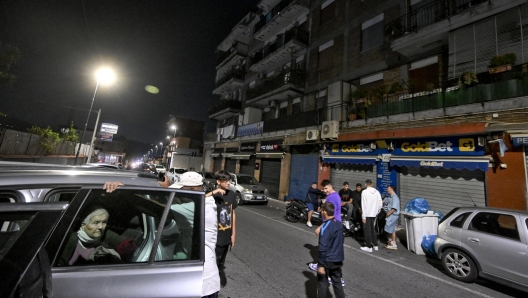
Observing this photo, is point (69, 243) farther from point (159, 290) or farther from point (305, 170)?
point (305, 170)

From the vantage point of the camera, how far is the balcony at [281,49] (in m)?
17.4

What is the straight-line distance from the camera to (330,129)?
12656 millimetres

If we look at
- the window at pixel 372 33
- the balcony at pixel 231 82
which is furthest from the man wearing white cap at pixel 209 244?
the balcony at pixel 231 82

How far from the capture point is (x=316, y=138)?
13.5 m

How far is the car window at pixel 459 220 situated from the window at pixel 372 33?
10904mm

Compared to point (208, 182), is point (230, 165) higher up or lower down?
higher up

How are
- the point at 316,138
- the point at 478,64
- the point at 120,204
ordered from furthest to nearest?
the point at 316,138, the point at 478,64, the point at 120,204

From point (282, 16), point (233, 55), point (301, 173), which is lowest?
point (301, 173)

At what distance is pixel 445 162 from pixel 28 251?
1127cm

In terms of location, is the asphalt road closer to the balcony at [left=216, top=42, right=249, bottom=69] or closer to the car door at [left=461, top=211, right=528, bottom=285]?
the car door at [left=461, top=211, right=528, bottom=285]

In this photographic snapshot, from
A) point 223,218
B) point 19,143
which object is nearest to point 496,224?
point 223,218

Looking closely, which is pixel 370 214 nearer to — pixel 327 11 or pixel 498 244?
pixel 498 244

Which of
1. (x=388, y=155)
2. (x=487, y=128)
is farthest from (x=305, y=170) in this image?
(x=487, y=128)

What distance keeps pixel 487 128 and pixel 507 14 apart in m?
4.32
